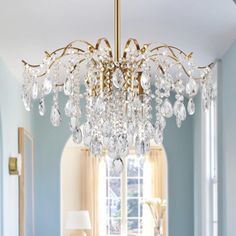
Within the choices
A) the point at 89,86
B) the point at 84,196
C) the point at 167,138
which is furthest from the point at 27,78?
the point at 84,196

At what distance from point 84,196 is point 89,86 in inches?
275

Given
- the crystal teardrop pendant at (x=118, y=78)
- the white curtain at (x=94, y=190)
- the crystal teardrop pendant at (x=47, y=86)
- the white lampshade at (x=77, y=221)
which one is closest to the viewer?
the crystal teardrop pendant at (x=118, y=78)

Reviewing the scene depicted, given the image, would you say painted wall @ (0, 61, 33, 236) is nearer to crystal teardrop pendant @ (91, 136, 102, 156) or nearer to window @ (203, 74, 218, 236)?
window @ (203, 74, 218, 236)

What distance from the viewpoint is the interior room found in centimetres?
381

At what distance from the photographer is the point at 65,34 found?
530 cm

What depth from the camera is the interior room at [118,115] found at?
12.5 ft

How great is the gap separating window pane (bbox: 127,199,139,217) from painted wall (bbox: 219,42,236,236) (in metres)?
5.18

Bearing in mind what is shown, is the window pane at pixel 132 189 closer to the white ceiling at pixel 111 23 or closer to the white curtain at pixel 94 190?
the white curtain at pixel 94 190

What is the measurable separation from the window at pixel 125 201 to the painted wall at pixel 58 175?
8.53ft

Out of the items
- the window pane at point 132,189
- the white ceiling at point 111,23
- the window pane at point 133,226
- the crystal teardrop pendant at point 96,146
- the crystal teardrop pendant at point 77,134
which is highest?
the white ceiling at point 111,23

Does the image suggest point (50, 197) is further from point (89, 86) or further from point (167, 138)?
point (89, 86)

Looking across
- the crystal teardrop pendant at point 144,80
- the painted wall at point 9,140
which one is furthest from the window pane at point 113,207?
the crystal teardrop pendant at point 144,80

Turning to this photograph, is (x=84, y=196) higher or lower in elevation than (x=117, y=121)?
lower

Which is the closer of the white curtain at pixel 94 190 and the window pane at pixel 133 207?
the white curtain at pixel 94 190
